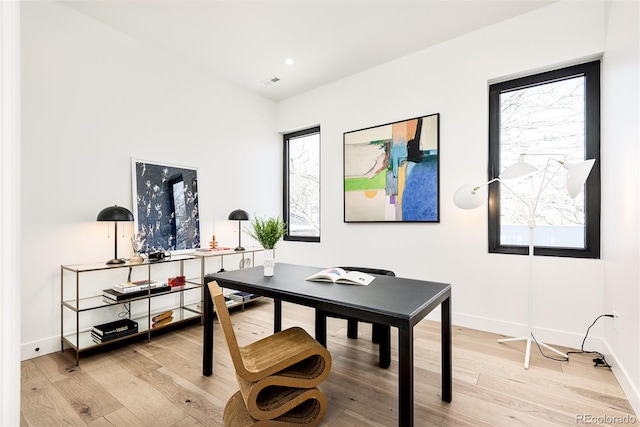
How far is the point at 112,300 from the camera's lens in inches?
103

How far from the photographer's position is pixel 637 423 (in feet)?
5.36

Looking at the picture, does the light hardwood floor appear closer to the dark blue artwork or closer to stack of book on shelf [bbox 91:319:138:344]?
stack of book on shelf [bbox 91:319:138:344]

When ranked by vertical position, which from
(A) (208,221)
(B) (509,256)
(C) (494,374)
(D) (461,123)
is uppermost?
(D) (461,123)

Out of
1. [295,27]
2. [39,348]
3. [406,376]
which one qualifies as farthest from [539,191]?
[39,348]

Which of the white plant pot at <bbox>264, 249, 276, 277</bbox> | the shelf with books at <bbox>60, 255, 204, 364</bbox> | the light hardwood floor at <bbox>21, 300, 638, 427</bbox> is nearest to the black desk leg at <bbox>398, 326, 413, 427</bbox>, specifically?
the light hardwood floor at <bbox>21, 300, 638, 427</bbox>

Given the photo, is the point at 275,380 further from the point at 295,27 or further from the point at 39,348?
the point at 295,27

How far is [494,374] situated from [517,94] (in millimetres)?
2506

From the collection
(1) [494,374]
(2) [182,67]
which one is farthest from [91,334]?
(1) [494,374]

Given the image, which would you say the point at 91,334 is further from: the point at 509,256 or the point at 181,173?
the point at 509,256

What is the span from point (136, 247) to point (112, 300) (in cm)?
50

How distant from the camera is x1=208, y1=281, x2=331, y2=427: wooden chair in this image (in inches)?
58.9

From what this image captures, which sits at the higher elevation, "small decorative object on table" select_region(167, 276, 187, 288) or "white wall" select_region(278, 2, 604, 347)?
"white wall" select_region(278, 2, 604, 347)

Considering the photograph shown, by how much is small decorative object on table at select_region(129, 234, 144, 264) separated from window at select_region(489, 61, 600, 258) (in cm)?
337

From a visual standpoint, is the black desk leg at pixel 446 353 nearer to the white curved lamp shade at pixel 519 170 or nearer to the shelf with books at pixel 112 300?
the white curved lamp shade at pixel 519 170
